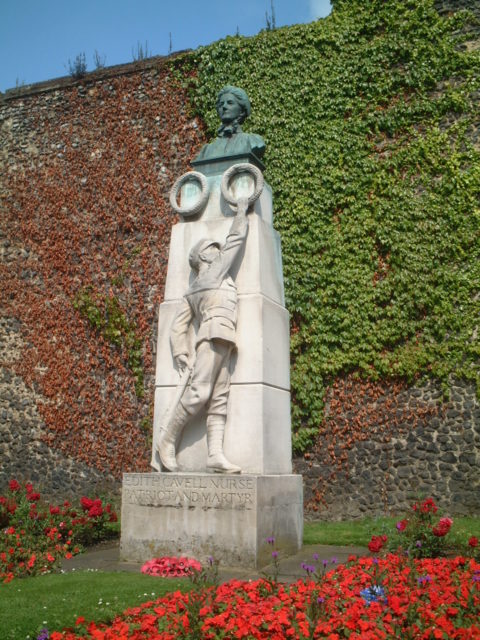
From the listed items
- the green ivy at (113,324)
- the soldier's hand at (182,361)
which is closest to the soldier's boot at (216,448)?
the soldier's hand at (182,361)

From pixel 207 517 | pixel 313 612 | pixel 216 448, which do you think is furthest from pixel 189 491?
pixel 313 612

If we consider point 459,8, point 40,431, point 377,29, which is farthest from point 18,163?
point 459,8

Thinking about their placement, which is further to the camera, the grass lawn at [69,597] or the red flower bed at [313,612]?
the grass lawn at [69,597]

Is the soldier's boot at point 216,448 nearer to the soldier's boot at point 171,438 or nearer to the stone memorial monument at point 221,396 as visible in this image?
the stone memorial monument at point 221,396

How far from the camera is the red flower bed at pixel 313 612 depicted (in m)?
3.21

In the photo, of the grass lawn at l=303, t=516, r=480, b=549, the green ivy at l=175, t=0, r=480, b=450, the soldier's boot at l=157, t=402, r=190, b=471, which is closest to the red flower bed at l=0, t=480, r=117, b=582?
the soldier's boot at l=157, t=402, r=190, b=471

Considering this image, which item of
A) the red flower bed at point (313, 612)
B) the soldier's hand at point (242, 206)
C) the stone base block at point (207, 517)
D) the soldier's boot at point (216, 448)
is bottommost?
the red flower bed at point (313, 612)

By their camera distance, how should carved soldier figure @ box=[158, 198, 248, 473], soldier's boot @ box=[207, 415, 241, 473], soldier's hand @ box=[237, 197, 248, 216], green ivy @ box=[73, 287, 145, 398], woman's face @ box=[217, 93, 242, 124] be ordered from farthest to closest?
green ivy @ box=[73, 287, 145, 398]
woman's face @ box=[217, 93, 242, 124]
soldier's hand @ box=[237, 197, 248, 216]
carved soldier figure @ box=[158, 198, 248, 473]
soldier's boot @ box=[207, 415, 241, 473]

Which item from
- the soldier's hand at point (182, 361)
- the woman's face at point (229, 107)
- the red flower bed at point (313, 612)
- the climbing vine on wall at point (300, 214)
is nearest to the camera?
the red flower bed at point (313, 612)

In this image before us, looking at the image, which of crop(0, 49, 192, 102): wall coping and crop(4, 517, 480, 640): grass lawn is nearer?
crop(4, 517, 480, 640): grass lawn

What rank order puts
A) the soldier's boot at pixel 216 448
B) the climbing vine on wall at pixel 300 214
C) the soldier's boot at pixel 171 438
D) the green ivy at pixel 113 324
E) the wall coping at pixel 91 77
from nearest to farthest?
the soldier's boot at pixel 216 448 < the soldier's boot at pixel 171 438 < the climbing vine on wall at pixel 300 214 < the green ivy at pixel 113 324 < the wall coping at pixel 91 77

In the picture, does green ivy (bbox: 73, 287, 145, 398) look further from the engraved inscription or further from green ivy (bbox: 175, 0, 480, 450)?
the engraved inscription

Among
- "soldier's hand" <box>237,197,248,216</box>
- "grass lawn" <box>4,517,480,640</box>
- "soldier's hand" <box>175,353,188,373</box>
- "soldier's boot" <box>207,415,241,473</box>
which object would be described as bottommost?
"grass lawn" <box>4,517,480,640</box>

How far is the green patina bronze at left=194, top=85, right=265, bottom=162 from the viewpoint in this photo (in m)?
6.69
